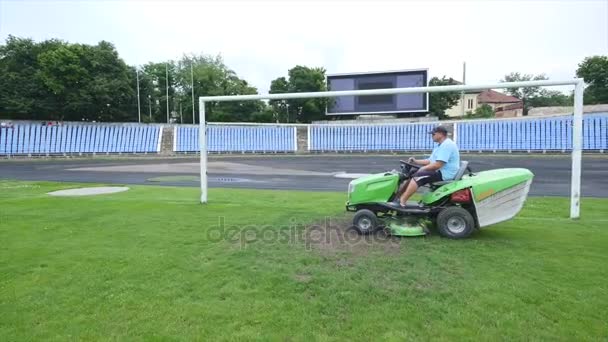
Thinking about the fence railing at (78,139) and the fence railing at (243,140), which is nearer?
the fence railing at (78,139)

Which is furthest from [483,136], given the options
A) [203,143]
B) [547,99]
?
[547,99]

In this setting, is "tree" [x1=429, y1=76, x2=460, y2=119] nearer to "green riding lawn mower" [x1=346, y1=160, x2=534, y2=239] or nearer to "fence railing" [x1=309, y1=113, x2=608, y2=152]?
"fence railing" [x1=309, y1=113, x2=608, y2=152]

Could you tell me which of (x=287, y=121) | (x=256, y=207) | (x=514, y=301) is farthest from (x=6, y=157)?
(x=514, y=301)

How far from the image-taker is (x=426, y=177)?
19.1ft

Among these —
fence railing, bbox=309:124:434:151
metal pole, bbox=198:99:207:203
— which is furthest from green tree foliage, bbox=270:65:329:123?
metal pole, bbox=198:99:207:203

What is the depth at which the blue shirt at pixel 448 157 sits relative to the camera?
568 centimetres

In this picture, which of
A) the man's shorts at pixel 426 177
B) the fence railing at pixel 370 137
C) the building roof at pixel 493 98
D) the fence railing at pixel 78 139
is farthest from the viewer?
the building roof at pixel 493 98

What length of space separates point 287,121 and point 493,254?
1203 inches

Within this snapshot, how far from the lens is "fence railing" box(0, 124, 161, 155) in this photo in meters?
27.6

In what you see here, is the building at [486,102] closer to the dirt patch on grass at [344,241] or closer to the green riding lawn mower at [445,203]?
the green riding lawn mower at [445,203]

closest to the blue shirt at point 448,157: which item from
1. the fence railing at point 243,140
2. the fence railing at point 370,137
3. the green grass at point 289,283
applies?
the green grass at point 289,283

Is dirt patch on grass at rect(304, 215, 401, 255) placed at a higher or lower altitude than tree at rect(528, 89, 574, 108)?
lower

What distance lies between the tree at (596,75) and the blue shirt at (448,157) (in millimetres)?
37668

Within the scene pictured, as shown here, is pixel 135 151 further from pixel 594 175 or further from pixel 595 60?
pixel 595 60
